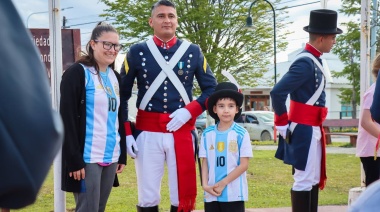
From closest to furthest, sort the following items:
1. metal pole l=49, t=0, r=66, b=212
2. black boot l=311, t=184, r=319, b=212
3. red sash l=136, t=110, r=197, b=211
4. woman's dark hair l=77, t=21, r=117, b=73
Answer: woman's dark hair l=77, t=21, r=117, b=73 < red sash l=136, t=110, r=197, b=211 < metal pole l=49, t=0, r=66, b=212 < black boot l=311, t=184, r=319, b=212

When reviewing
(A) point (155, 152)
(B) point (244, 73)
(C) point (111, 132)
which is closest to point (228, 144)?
(A) point (155, 152)

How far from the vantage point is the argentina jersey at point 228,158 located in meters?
4.92

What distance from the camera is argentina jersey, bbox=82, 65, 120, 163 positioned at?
14.4ft

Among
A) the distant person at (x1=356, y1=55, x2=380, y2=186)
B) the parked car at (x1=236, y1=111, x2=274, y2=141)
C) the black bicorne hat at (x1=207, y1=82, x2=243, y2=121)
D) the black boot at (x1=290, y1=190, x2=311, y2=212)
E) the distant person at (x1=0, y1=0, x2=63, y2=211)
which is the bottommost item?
the parked car at (x1=236, y1=111, x2=274, y2=141)

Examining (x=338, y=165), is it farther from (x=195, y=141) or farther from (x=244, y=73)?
(x=244, y=73)

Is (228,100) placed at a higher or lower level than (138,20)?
lower

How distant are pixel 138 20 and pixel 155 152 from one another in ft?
61.7

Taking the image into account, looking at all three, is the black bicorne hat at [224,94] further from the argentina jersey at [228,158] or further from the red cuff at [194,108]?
the argentina jersey at [228,158]

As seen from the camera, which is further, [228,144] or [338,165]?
[338,165]

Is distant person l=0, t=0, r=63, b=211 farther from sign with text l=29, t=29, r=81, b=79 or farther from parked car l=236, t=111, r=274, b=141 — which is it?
parked car l=236, t=111, r=274, b=141

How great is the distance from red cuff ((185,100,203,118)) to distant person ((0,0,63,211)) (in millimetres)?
4014

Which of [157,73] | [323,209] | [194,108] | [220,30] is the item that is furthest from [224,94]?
[220,30]

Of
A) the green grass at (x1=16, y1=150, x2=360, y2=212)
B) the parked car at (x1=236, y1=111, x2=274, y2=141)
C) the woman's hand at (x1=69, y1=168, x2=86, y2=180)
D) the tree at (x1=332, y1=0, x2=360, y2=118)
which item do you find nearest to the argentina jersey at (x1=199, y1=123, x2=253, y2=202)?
the woman's hand at (x1=69, y1=168, x2=86, y2=180)

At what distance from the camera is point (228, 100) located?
507 centimetres
